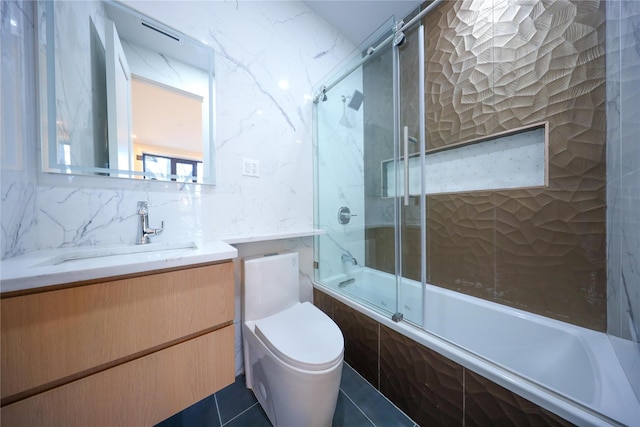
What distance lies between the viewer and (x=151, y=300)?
2.08 ft

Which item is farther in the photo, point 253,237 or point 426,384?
point 253,237

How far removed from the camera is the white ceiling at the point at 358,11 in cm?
152

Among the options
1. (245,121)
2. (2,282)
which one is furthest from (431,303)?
(2,282)

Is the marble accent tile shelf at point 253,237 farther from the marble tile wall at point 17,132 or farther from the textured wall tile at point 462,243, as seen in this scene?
the textured wall tile at point 462,243

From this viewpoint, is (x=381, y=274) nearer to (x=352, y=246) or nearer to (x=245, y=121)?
(x=352, y=246)

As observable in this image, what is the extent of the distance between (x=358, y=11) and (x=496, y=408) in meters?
2.42

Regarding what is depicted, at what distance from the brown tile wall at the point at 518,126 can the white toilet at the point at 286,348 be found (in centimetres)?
63

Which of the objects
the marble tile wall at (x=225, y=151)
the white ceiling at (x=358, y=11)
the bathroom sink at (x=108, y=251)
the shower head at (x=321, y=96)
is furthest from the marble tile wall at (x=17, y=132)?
the white ceiling at (x=358, y=11)

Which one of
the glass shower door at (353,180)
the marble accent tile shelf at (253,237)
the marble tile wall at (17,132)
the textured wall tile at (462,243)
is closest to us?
the marble tile wall at (17,132)

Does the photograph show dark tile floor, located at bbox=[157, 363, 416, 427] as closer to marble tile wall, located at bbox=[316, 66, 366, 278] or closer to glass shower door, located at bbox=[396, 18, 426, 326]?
glass shower door, located at bbox=[396, 18, 426, 326]

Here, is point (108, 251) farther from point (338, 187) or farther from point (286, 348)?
point (338, 187)

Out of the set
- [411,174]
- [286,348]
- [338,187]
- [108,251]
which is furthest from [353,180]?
[108,251]

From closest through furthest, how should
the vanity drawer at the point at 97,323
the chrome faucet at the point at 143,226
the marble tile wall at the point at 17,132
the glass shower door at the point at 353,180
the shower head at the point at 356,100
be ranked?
the vanity drawer at the point at 97,323 → the marble tile wall at the point at 17,132 → the chrome faucet at the point at 143,226 → the glass shower door at the point at 353,180 → the shower head at the point at 356,100

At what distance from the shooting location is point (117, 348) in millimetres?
587
